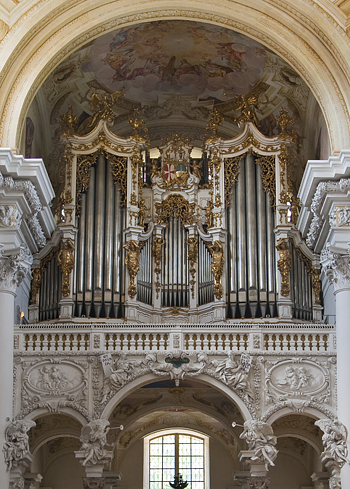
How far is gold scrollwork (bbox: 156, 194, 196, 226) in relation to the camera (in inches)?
984

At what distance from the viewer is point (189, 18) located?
23.3 meters

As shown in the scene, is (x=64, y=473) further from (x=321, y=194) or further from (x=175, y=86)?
(x=175, y=86)

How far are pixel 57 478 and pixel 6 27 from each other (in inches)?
472

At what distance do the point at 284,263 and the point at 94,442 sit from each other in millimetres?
6614

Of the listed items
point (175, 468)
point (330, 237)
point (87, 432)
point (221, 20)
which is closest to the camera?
point (87, 432)

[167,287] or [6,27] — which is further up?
[6,27]

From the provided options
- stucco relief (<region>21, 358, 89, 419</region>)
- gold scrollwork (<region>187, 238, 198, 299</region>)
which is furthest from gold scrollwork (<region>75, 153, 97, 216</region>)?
stucco relief (<region>21, 358, 89, 419</region>)

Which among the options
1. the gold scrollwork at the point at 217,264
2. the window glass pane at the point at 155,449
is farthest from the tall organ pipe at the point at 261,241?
the window glass pane at the point at 155,449

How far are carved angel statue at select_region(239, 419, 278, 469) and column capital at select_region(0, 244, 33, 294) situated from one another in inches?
227

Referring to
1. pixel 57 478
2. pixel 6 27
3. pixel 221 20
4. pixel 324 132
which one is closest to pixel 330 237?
pixel 324 132

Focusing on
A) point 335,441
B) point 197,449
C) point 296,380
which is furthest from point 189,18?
point 197,449

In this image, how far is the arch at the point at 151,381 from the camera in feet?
67.7

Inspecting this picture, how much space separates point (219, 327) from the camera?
21.5 metres

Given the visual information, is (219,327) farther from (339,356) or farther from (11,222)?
(11,222)
